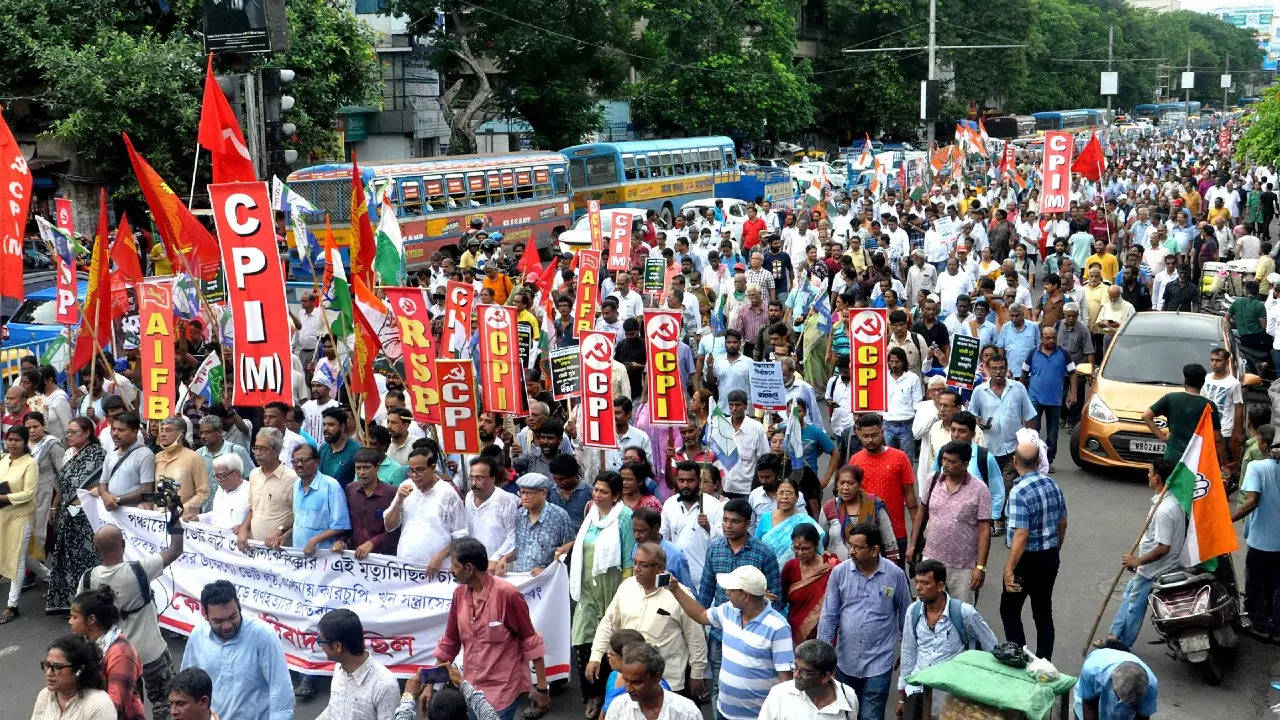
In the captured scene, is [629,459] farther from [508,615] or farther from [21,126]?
[21,126]

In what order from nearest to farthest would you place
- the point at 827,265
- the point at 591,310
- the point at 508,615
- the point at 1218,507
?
1. the point at 508,615
2. the point at 1218,507
3. the point at 591,310
4. the point at 827,265

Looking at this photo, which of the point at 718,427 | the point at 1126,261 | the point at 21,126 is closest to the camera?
the point at 718,427

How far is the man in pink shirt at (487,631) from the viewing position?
633 cm

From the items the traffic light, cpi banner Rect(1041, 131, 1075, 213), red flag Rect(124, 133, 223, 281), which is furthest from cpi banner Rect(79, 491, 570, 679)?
cpi banner Rect(1041, 131, 1075, 213)

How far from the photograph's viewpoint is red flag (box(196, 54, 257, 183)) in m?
10.7

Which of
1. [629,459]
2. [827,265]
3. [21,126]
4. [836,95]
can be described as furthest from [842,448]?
[836,95]

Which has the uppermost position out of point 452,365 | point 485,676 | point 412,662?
point 452,365

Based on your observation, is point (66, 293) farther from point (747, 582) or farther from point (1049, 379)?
point (747, 582)

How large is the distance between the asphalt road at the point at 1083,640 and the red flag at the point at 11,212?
2542 mm

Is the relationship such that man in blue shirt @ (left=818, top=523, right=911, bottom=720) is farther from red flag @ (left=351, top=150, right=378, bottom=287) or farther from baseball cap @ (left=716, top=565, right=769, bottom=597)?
red flag @ (left=351, top=150, right=378, bottom=287)

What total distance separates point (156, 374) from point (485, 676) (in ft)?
17.1

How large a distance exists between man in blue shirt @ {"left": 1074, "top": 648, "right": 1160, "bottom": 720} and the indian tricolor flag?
7.85ft

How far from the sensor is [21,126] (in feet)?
91.1

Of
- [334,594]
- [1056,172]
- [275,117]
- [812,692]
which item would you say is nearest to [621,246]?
[275,117]
